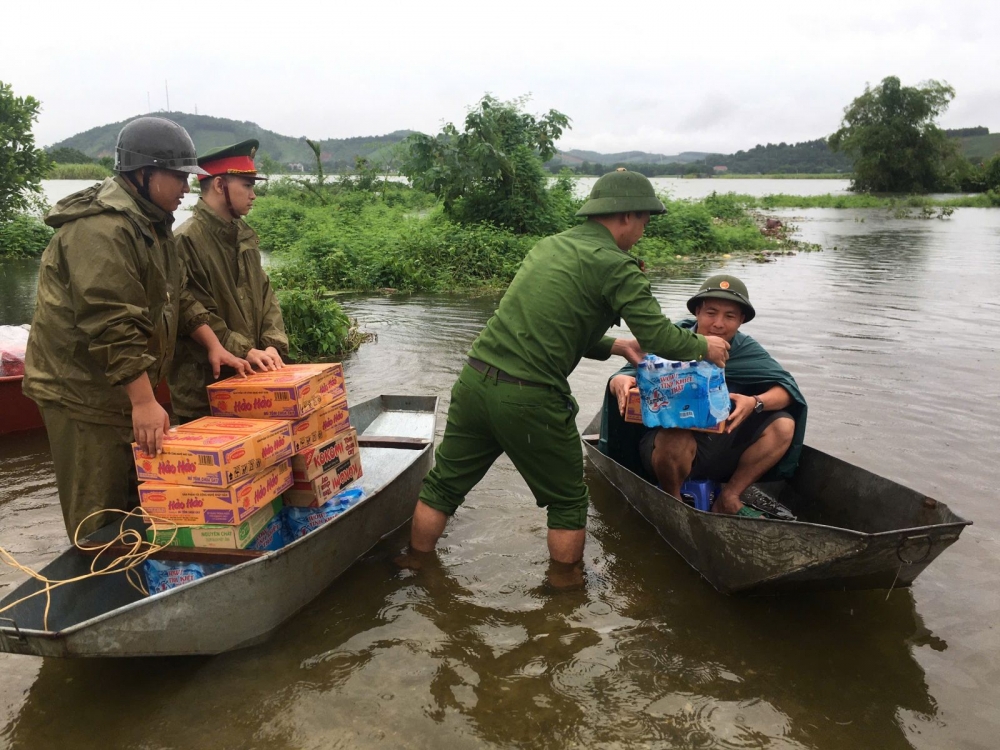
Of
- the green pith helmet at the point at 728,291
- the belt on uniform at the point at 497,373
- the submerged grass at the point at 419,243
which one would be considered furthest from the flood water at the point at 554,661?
the submerged grass at the point at 419,243

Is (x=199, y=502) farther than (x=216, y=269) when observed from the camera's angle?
No

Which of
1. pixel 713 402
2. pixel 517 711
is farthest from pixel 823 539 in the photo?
pixel 517 711

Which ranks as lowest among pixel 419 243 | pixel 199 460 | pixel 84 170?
pixel 199 460

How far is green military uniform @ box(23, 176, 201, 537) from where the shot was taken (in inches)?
125

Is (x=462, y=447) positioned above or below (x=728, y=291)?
below

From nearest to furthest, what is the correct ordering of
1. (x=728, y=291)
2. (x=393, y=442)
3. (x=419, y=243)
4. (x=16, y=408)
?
(x=728, y=291), (x=393, y=442), (x=16, y=408), (x=419, y=243)

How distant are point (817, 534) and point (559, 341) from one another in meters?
1.53

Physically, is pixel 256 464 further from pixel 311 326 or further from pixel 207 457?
pixel 311 326

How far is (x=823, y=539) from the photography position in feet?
10.6

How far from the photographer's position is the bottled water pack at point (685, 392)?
4.05 metres

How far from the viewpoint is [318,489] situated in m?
3.92

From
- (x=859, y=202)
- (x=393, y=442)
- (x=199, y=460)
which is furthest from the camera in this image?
(x=859, y=202)

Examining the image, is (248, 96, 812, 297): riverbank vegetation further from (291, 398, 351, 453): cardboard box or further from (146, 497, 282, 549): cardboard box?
(146, 497, 282, 549): cardboard box

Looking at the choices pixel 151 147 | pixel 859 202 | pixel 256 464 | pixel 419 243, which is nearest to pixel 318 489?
pixel 256 464
